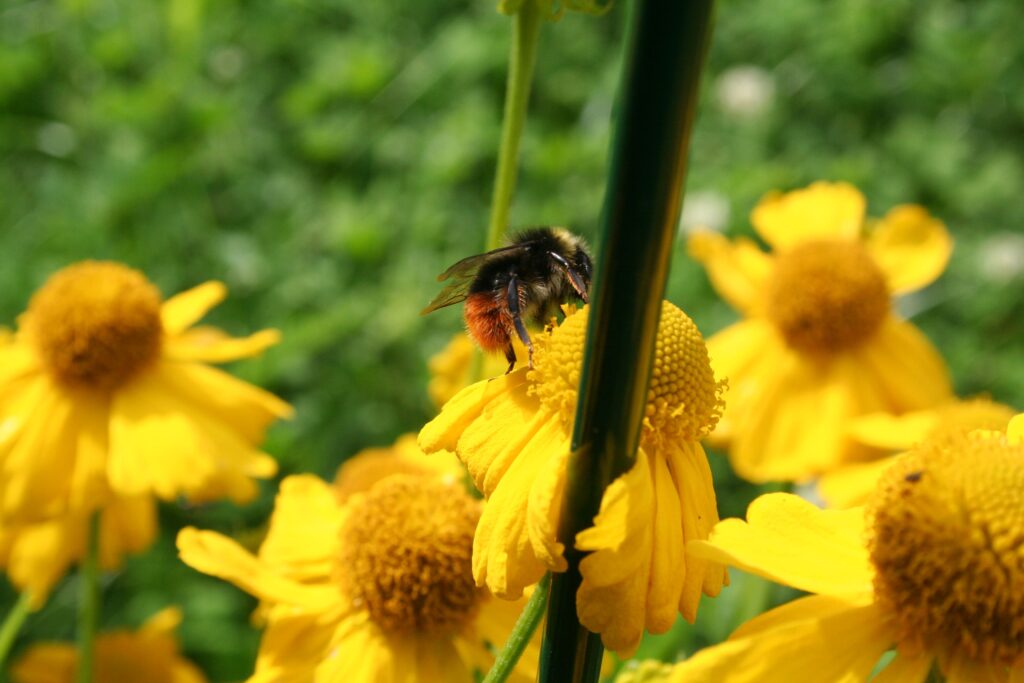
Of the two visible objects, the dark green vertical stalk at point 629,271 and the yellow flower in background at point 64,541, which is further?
the yellow flower in background at point 64,541

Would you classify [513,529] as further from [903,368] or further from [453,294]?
[903,368]

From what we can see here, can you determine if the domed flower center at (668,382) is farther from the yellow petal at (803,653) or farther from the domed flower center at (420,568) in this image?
the domed flower center at (420,568)

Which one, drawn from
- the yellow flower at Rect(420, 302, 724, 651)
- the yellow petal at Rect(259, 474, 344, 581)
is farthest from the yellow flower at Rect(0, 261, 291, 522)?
the yellow flower at Rect(420, 302, 724, 651)

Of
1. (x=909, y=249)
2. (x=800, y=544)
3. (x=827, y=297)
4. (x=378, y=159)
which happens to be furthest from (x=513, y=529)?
(x=378, y=159)

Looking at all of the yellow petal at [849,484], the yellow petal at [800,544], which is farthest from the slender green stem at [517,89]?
the yellow petal at [849,484]

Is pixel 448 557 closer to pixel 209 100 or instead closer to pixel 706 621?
pixel 706 621

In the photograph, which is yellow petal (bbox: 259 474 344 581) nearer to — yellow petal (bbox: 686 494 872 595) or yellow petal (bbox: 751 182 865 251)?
yellow petal (bbox: 686 494 872 595)
